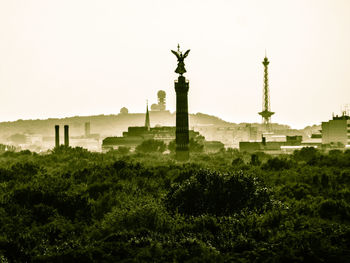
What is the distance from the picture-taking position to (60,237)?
123 ft

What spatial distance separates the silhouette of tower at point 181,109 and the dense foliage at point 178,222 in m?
29.4

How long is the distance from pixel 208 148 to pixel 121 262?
14738 centimetres

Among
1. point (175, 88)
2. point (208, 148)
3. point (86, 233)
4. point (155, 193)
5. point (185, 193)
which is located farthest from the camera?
point (208, 148)

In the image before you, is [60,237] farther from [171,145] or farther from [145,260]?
[171,145]

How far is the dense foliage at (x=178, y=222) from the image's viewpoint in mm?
32312

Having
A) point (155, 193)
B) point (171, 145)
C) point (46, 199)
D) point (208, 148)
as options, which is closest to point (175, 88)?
point (155, 193)

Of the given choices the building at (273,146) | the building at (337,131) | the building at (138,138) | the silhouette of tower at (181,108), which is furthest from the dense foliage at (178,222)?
the building at (138,138)

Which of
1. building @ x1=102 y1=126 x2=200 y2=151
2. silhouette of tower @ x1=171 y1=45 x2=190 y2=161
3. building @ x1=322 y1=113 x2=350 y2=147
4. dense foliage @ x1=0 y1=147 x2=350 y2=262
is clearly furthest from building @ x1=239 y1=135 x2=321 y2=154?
dense foliage @ x1=0 y1=147 x2=350 y2=262

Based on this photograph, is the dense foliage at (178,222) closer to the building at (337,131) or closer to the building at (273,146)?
the building at (273,146)

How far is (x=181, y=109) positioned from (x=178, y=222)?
47.6m

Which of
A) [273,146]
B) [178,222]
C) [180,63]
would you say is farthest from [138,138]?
[178,222]

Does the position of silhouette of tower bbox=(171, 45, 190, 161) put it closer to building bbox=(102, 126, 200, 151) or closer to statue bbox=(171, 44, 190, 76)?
statue bbox=(171, 44, 190, 76)

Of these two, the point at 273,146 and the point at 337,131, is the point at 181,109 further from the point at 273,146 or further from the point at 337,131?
the point at 337,131

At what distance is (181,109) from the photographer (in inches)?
3428
